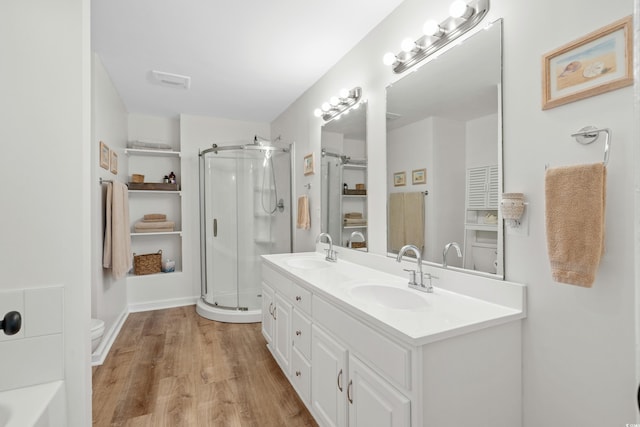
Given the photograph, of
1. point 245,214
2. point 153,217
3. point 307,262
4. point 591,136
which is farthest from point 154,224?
point 591,136

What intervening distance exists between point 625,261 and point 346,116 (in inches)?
76.5

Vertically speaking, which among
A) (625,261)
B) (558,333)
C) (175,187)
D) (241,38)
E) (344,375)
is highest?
(241,38)

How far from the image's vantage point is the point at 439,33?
1.59 meters

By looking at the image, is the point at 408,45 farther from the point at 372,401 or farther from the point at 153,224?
the point at 153,224

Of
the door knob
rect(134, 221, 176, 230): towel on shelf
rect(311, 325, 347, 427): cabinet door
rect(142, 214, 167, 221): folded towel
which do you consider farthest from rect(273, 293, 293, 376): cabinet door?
rect(142, 214, 167, 221): folded towel

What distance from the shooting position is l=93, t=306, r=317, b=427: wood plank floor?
1.83 meters

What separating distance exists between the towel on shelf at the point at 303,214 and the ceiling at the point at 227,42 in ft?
3.83

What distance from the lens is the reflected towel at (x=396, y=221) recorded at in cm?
193

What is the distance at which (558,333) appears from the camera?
1.14m

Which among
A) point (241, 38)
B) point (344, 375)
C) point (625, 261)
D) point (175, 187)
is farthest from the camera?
point (175, 187)

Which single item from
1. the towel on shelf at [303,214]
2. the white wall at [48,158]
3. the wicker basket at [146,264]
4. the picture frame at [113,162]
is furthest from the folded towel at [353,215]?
the wicker basket at [146,264]

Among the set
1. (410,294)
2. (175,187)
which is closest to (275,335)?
(410,294)

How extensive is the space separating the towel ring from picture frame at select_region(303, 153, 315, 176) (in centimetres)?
219

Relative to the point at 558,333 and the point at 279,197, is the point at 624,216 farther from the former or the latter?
the point at 279,197
